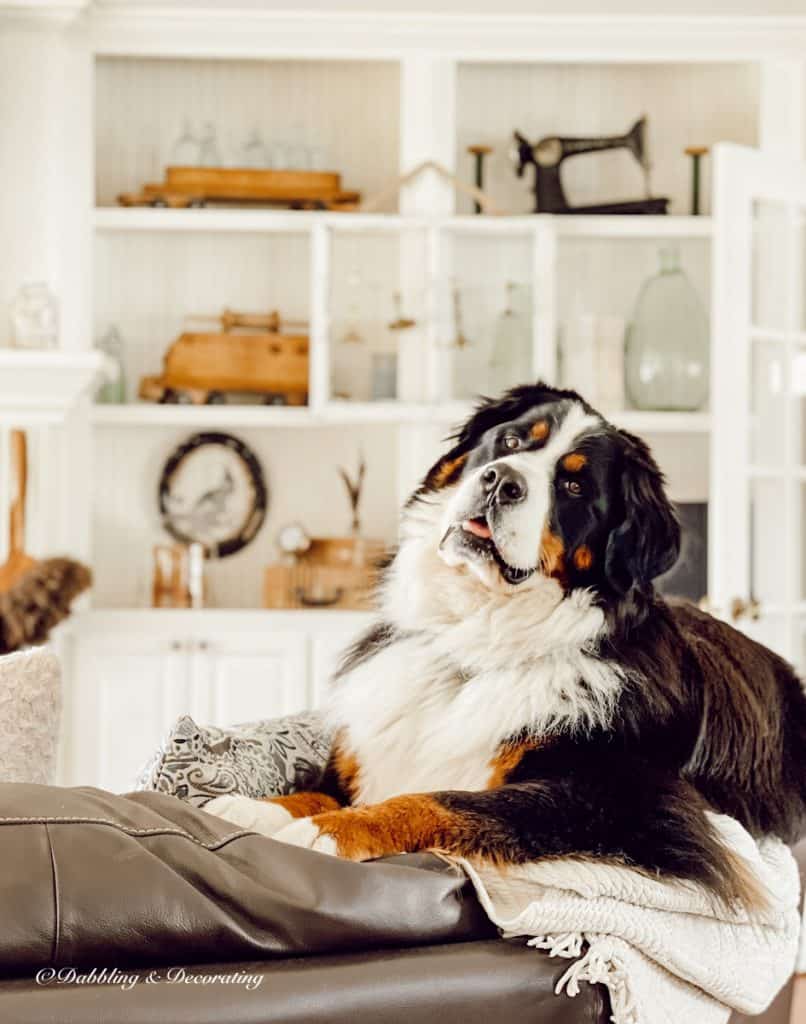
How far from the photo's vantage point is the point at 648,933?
1241 mm

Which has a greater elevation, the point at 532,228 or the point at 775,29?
the point at 775,29

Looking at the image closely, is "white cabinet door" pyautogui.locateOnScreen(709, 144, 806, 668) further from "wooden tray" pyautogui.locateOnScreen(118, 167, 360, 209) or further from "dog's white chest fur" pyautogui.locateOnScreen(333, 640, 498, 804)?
"dog's white chest fur" pyautogui.locateOnScreen(333, 640, 498, 804)

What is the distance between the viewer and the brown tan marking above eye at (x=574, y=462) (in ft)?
5.43

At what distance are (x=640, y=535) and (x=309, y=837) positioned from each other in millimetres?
541

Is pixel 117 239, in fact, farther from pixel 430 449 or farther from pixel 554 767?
pixel 554 767

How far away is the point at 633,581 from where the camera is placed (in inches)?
63.2

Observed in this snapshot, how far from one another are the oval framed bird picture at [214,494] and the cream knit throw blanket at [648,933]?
3.24m

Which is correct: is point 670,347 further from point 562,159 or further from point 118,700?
point 118,700

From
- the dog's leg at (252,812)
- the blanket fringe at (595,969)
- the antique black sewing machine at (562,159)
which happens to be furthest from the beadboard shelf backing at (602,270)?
the blanket fringe at (595,969)

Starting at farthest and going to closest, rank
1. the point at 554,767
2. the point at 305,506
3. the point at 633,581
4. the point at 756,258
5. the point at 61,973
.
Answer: the point at 305,506, the point at 756,258, the point at 633,581, the point at 554,767, the point at 61,973

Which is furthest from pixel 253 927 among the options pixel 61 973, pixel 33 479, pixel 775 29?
pixel 775 29

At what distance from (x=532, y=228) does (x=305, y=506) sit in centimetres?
113

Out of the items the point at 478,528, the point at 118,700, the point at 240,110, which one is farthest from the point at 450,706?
the point at 240,110

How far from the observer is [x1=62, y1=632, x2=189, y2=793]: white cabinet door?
13.7 ft
